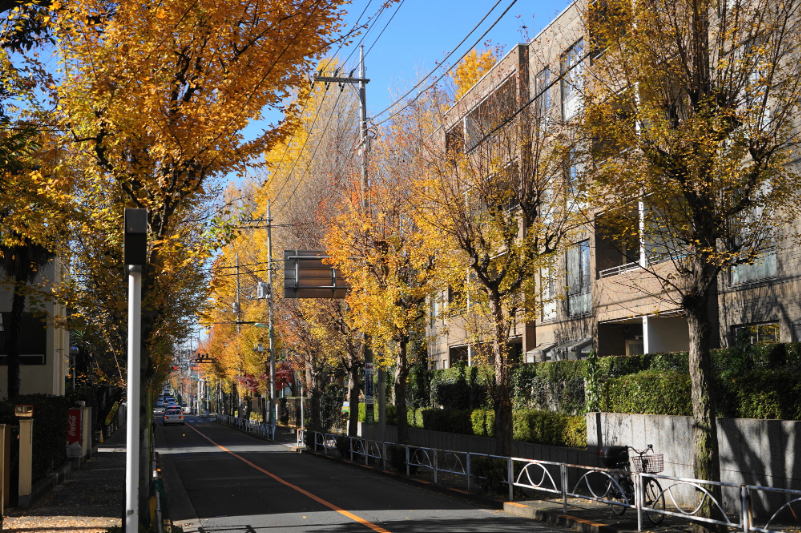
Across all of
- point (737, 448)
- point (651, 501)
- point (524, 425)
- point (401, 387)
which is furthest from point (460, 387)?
point (737, 448)

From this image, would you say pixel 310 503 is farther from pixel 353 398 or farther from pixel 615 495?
pixel 353 398

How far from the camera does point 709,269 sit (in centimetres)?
1121

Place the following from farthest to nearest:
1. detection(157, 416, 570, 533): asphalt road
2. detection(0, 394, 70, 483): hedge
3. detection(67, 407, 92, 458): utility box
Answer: detection(67, 407, 92, 458): utility box
detection(0, 394, 70, 483): hedge
detection(157, 416, 570, 533): asphalt road

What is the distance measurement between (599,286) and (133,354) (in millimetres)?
18178

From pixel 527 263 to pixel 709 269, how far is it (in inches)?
225

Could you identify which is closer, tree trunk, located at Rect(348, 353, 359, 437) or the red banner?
the red banner

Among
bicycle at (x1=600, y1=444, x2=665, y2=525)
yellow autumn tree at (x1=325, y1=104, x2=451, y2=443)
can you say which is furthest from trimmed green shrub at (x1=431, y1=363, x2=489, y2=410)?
bicycle at (x1=600, y1=444, x2=665, y2=525)

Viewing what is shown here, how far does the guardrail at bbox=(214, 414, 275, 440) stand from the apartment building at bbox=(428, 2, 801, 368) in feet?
67.7

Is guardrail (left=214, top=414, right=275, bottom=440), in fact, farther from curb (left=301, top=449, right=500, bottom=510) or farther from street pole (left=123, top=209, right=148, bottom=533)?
street pole (left=123, top=209, right=148, bottom=533)

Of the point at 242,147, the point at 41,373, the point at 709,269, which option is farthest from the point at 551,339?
the point at 41,373

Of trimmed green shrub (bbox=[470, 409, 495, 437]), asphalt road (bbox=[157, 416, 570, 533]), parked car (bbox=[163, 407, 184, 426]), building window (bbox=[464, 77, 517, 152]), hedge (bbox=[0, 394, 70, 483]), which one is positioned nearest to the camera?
asphalt road (bbox=[157, 416, 570, 533])

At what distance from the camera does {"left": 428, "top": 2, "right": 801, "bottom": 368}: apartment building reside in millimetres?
16266

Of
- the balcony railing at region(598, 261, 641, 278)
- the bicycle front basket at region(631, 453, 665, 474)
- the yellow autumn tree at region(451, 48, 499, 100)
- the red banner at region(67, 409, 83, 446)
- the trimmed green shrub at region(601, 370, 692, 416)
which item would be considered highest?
the yellow autumn tree at region(451, 48, 499, 100)

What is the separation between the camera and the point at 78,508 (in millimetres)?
14938
